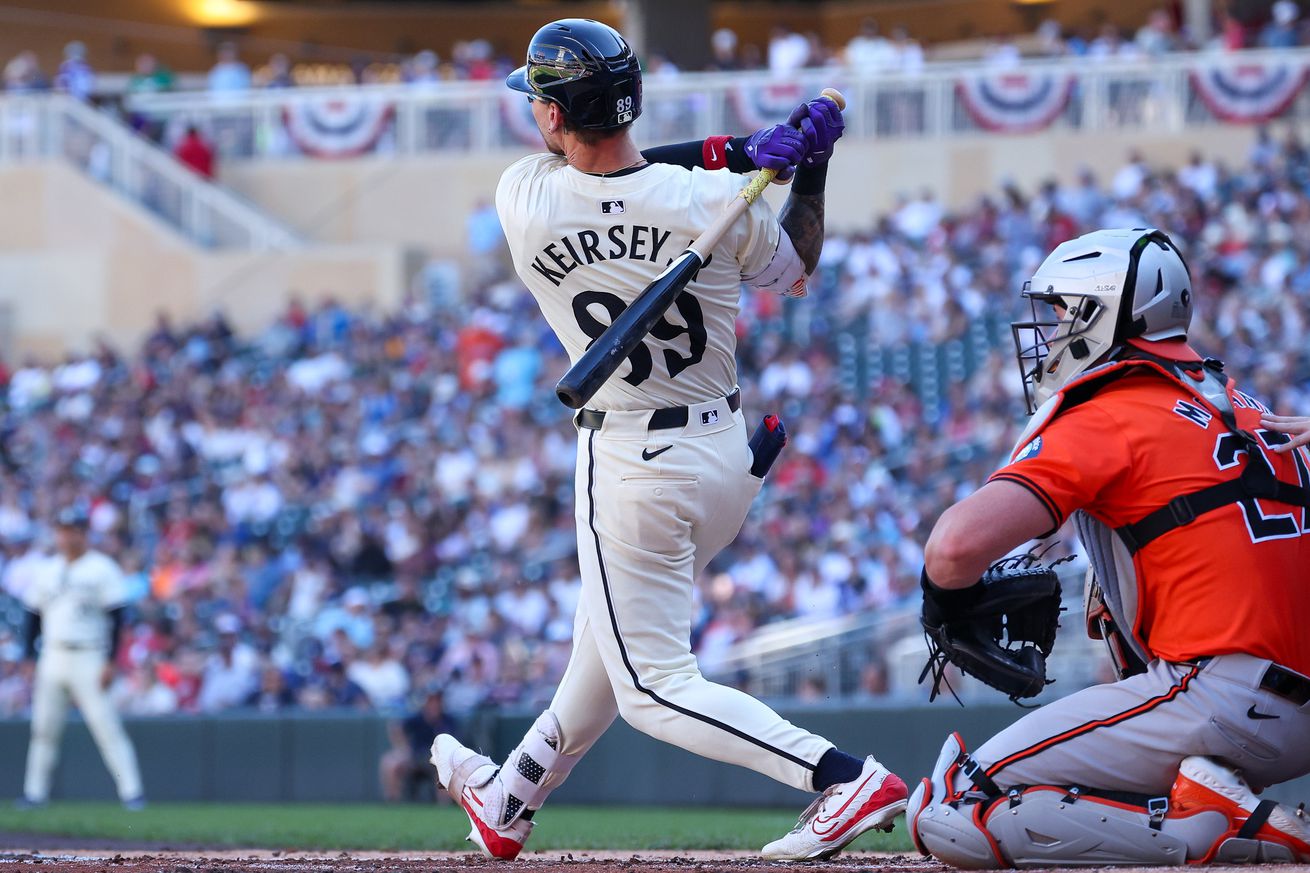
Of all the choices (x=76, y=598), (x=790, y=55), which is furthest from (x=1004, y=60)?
(x=76, y=598)

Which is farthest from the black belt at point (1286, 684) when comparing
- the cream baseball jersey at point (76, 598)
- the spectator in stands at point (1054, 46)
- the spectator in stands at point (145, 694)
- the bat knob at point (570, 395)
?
the spectator in stands at point (1054, 46)

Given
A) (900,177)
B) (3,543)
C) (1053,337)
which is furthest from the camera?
(900,177)

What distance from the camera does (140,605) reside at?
15883mm

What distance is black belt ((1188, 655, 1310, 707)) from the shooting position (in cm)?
433

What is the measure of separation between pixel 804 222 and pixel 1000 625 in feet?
4.34

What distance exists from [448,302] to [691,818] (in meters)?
12.9

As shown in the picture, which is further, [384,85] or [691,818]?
[384,85]

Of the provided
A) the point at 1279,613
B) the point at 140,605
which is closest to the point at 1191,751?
the point at 1279,613

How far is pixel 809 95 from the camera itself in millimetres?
21688

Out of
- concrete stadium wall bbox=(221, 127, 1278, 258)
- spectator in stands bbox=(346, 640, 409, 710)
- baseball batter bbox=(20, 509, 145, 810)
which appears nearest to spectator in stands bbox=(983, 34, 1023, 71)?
concrete stadium wall bbox=(221, 127, 1278, 258)

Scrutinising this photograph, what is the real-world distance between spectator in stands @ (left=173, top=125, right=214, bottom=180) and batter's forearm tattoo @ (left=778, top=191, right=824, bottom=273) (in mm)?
19721

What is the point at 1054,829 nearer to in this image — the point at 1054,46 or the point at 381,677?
the point at 381,677

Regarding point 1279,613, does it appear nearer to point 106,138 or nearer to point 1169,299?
point 1169,299

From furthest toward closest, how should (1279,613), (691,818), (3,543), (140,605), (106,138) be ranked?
(106,138), (3,543), (140,605), (691,818), (1279,613)
